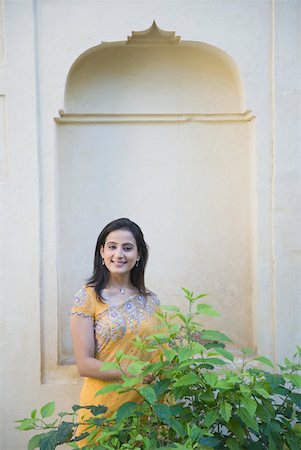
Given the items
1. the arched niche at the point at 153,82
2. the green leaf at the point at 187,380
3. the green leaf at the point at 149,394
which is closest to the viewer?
the green leaf at the point at 149,394

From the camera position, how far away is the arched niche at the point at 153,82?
4801 millimetres

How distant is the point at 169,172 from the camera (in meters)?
4.88

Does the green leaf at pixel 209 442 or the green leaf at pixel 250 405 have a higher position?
the green leaf at pixel 250 405

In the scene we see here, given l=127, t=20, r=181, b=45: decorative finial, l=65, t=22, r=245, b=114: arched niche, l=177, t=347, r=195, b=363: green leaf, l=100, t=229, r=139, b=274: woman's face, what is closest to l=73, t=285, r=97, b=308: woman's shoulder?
l=100, t=229, r=139, b=274: woman's face

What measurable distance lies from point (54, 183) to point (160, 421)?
1.97m

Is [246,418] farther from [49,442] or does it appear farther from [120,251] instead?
[120,251]

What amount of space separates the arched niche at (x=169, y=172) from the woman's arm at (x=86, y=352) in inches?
52.2

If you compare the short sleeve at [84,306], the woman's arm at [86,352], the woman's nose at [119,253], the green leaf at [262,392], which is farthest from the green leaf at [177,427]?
the woman's nose at [119,253]

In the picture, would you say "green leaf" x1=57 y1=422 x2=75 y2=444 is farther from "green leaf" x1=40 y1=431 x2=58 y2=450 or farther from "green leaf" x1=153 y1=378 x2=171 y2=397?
"green leaf" x1=153 y1=378 x2=171 y2=397

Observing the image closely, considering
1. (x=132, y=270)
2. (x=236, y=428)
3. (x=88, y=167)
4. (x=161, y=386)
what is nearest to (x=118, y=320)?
(x=132, y=270)

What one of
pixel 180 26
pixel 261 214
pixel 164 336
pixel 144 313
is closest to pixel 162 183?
pixel 261 214

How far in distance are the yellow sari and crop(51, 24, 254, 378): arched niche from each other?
1.28 m

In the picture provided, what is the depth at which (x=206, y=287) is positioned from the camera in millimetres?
4863

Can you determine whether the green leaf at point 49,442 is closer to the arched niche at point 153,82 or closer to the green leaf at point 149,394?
the green leaf at point 149,394
